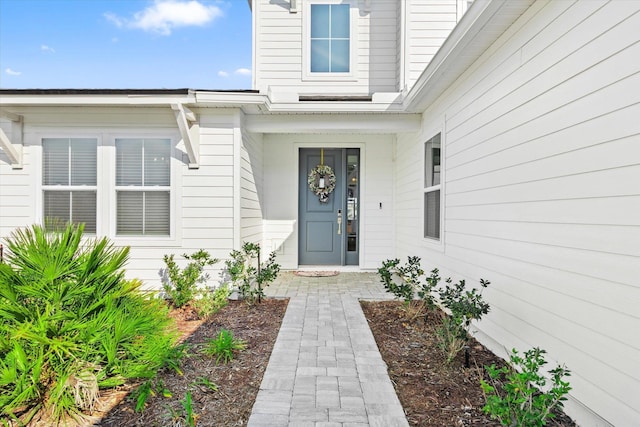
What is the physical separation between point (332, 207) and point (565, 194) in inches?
193

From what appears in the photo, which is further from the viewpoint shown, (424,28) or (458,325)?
(424,28)

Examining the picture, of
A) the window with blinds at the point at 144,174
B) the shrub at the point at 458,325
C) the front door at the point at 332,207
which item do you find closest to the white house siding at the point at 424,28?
the front door at the point at 332,207

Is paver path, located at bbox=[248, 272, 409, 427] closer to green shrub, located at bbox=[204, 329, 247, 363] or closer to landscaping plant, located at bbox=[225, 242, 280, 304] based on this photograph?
green shrub, located at bbox=[204, 329, 247, 363]

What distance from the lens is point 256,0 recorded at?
6426 mm

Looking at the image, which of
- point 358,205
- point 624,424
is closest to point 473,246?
point 624,424

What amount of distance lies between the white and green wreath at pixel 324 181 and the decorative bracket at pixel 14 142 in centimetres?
428

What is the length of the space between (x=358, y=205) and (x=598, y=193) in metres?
5.06

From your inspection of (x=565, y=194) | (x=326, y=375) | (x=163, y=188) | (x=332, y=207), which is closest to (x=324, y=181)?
(x=332, y=207)

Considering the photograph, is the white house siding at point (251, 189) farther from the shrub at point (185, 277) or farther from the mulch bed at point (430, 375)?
the mulch bed at point (430, 375)

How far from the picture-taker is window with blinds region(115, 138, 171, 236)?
4.91m

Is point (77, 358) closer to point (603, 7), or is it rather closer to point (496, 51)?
point (603, 7)

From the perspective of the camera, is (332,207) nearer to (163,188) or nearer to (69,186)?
(163,188)

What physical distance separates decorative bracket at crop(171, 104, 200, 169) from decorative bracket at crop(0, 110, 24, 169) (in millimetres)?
2125

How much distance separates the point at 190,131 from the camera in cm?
473
